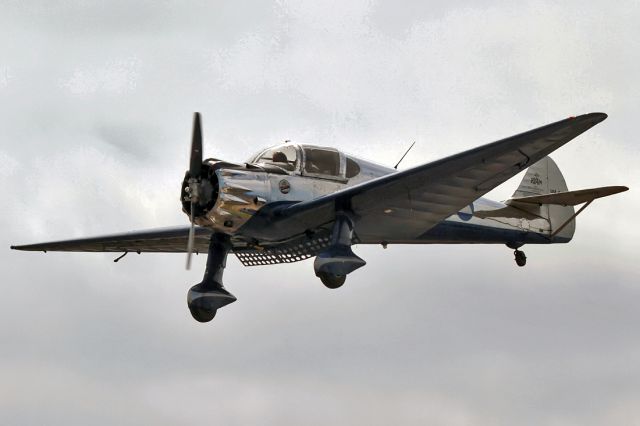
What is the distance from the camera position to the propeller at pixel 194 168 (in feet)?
65.2

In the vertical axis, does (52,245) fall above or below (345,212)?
above

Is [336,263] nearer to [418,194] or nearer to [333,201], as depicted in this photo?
[333,201]

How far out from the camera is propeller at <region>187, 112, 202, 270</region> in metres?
19.9

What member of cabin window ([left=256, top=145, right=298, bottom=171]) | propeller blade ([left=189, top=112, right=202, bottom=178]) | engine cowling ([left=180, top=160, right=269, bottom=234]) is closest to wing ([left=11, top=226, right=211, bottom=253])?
cabin window ([left=256, top=145, right=298, bottom=171])

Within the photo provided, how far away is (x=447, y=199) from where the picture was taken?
69.8 ft

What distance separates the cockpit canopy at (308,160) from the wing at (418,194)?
954mm

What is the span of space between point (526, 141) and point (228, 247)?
689 centimetres

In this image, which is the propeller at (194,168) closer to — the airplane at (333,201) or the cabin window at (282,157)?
the airplane at (333,201)

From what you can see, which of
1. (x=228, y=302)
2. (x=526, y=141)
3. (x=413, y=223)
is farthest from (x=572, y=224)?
(x=228, y=302)

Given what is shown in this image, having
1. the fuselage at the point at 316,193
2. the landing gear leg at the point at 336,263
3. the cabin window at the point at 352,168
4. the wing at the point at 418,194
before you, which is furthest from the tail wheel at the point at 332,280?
the cabin window at the point at 352,168

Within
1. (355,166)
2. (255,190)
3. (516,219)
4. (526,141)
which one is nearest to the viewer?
(526,141)

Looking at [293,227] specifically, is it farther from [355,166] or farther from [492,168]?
[492,168]

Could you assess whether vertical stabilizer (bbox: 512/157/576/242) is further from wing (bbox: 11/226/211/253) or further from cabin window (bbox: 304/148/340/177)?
wing (bbox: 11/226/211/253)

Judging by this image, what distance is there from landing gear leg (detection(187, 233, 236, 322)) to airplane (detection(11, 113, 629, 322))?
0.07 ft
